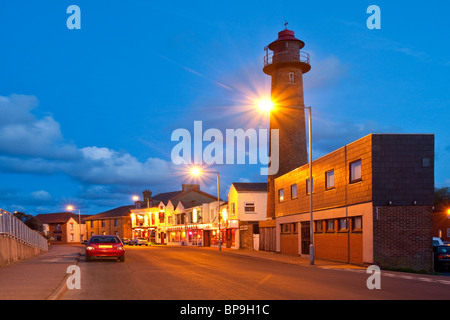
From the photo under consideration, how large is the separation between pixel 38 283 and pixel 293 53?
3370cm

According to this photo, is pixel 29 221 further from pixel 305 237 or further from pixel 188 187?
pixel 305 237

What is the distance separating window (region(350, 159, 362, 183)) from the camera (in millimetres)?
25016

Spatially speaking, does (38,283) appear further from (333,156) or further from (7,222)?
(333,156)

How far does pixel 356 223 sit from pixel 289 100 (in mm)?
18936

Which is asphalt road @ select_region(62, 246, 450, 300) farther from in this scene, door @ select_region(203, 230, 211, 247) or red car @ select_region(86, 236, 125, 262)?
door @ select_region(203, 230, 211, 247)

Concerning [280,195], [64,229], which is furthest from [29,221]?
[280,195]

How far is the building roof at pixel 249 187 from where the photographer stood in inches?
2108

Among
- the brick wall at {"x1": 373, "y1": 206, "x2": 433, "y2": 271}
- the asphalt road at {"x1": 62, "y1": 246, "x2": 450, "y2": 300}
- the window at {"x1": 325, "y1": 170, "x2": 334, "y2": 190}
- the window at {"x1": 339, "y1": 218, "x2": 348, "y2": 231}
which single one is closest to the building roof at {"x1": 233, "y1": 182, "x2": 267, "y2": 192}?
the window at {"x1": 325, "y1": 170, "x2": 334, "y2": 190}

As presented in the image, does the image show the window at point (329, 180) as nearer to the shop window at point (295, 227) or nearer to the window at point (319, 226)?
the window at point (319, 226)

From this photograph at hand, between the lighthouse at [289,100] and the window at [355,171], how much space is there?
16.2m

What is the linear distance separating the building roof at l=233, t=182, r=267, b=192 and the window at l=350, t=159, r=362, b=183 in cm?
2774

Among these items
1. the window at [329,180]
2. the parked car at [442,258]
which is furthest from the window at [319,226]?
the parked car at [442,258]

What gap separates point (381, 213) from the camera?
23.1 meters
